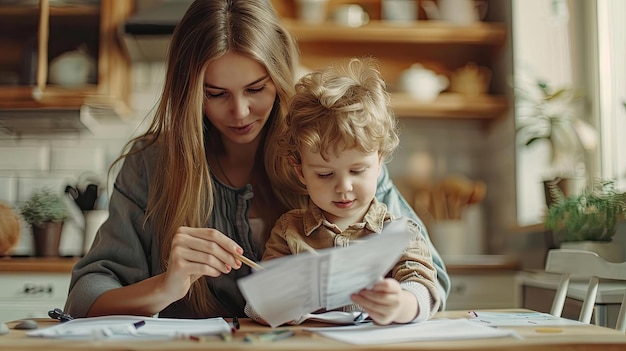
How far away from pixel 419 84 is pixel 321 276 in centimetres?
262

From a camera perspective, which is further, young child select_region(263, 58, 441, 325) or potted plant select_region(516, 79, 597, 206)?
potted plant select_region(516, 79, 597, 206)

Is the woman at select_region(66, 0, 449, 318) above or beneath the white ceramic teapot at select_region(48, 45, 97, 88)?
beneath

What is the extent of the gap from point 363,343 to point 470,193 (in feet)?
8.62

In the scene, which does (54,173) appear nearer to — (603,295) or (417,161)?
(417,161)

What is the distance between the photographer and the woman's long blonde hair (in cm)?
162

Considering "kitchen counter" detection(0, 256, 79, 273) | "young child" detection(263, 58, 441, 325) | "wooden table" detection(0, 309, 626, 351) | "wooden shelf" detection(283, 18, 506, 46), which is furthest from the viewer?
"wooden shelf" detection(283, 18, 506, 46)

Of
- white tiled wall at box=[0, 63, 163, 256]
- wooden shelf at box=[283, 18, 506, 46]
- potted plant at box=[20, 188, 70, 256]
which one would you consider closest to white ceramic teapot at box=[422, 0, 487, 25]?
wooden shelf at box=[283, 18, 506, 46]

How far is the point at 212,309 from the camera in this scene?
1.63 meters

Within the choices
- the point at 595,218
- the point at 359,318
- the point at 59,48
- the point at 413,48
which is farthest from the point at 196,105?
the point at 413,48

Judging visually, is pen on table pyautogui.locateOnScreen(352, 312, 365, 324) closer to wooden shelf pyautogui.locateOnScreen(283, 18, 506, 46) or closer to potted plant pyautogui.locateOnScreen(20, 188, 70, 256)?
potted plant pyautogui.locateOnScreen(20, 188, 70, 256)

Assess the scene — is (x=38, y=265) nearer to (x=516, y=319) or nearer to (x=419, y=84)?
(x=419, y=84)

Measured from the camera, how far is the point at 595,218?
2.28 m

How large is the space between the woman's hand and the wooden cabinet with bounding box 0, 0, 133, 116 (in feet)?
7.55

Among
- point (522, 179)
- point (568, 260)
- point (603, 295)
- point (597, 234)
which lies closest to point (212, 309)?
point (568, 260)
